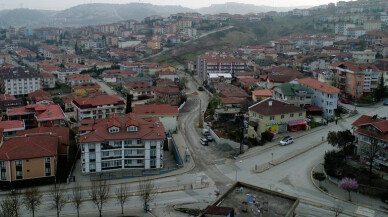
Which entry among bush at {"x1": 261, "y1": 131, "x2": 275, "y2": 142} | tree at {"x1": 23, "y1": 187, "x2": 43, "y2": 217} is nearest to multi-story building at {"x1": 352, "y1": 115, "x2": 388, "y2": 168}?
bush at {"x1": 261, "y1": 131, "x2": 275, "y2": 142}

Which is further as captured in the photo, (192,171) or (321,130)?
(321,130)

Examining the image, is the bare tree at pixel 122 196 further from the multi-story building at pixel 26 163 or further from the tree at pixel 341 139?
the tree at pixel 341 139

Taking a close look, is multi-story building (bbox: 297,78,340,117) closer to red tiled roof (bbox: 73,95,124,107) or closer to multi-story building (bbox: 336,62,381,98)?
multi-story building (bbox: 336,62,381,98)

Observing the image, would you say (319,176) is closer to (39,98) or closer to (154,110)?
(154,110)

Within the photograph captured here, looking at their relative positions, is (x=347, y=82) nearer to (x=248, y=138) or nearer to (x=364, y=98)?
(x=364, y=98)

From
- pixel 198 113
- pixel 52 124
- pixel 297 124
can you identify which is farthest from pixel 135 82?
pixel 297 124

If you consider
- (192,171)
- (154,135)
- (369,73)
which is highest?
(369,73)

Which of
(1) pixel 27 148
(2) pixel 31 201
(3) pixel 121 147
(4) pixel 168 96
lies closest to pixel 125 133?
(3) pixel 121 147
